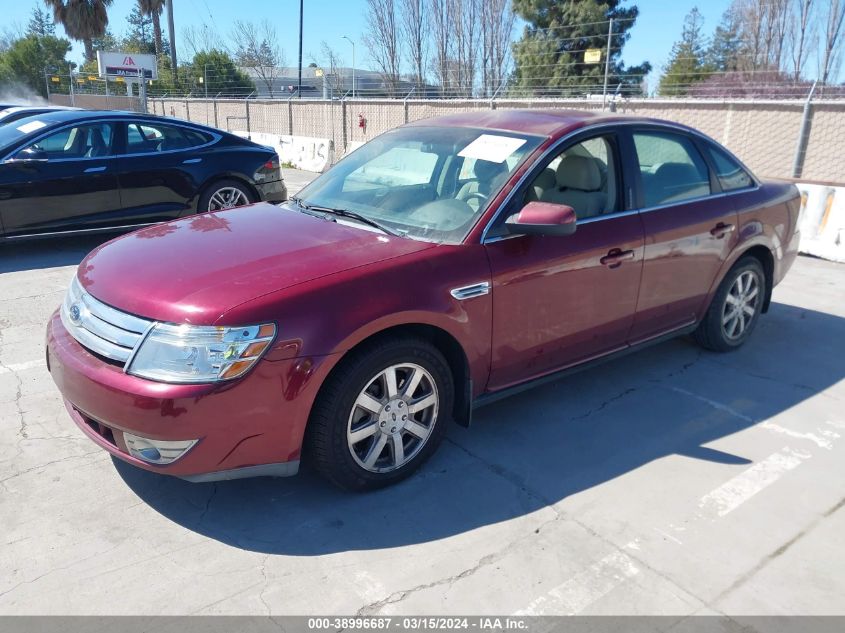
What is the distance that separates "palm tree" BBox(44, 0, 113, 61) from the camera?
46125mm

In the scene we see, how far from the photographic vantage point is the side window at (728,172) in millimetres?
4797

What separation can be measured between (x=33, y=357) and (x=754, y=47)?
3336 cm

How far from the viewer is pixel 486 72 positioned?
28625mm

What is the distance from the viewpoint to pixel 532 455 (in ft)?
11.9

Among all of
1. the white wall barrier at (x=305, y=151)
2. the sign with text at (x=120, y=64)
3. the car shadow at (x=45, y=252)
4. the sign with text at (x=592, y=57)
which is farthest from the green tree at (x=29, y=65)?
the car shadow at (x=45, y=252)

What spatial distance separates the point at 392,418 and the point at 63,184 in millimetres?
5622

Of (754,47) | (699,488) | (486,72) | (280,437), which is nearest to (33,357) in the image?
(280,437)

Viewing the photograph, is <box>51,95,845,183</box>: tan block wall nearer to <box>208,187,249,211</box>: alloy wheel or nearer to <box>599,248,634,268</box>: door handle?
<box>208,187,249,211</box>: alloy wheel

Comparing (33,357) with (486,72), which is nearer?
(33,357)

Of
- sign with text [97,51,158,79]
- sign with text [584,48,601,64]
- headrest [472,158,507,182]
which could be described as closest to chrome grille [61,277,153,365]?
headrest [472,158,507,182]

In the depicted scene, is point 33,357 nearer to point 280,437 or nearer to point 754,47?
point 280,437

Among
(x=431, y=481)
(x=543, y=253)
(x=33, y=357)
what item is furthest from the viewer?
(x=33, y=357)

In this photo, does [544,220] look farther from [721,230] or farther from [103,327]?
[103,327]

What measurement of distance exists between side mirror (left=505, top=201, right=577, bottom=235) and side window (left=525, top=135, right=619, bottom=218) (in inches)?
16.6
